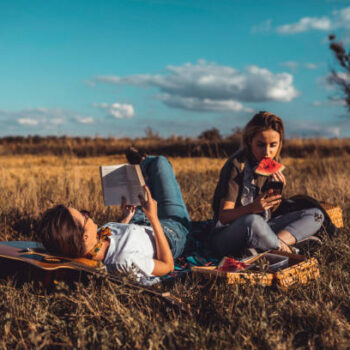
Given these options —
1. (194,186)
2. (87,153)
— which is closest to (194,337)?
(194,186)

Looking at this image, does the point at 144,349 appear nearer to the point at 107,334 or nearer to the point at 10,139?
the point at 107,334

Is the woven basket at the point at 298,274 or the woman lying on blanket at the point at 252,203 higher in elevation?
the woman lying on blanket at the point at 252,203

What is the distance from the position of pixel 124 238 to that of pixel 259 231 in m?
1.25

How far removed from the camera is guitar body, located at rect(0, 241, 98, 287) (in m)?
2.65

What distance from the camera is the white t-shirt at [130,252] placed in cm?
288

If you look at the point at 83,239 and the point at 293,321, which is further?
the point at 83,239

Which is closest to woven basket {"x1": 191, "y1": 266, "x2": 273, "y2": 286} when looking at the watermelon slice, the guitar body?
the guitar body

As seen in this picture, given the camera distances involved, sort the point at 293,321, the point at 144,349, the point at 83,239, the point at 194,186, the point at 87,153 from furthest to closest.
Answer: the point at 87,153 < the point at 194,186 < the point at 83,239 < the point at 293,321 < the point at 144,349

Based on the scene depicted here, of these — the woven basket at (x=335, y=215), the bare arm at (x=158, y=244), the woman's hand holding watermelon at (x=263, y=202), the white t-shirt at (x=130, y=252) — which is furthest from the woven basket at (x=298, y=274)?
the woven basket at (x=335, y=215)

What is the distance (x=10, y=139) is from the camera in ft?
81.4

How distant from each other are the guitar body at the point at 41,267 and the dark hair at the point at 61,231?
0.27 ft

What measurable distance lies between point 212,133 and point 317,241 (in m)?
13.8

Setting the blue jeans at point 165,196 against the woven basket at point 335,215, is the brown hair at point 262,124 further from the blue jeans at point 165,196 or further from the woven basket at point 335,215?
the woven basket at point 335,215

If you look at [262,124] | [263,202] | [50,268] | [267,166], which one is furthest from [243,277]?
[262,124]
